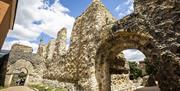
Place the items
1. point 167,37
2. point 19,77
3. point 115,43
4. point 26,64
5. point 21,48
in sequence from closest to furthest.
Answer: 1. point 167,37
2. point 115,43
3. point 19,77
4. point 26,64
5. point 21,48

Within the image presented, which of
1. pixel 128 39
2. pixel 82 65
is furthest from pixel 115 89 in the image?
pixel 128 39

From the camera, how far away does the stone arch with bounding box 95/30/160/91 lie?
7.32 m

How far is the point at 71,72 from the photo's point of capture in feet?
36.5

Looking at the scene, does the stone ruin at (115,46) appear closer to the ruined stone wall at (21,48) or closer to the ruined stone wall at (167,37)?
the ruined stone wall at (167,37)

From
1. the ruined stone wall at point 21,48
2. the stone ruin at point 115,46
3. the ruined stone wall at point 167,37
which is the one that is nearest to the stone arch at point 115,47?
the stone ruin at point 115,46

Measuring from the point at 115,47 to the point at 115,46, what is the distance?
0.09m

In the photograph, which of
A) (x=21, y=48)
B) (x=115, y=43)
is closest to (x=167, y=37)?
(x=115, y=43)

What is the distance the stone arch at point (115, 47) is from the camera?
24.0 ft

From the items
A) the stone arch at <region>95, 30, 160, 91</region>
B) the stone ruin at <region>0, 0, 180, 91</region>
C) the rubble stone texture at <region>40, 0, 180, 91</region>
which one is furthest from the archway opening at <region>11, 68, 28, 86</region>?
the stone arch at <region>95, 30, 160, 91</region>

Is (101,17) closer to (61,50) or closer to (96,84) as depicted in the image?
(96,84)

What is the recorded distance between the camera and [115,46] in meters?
9.04

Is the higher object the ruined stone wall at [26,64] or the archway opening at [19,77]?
the ruined stone wall at [26,64]

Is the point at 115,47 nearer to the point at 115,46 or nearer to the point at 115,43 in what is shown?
the point at 115,46

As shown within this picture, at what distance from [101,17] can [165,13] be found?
411 cm
